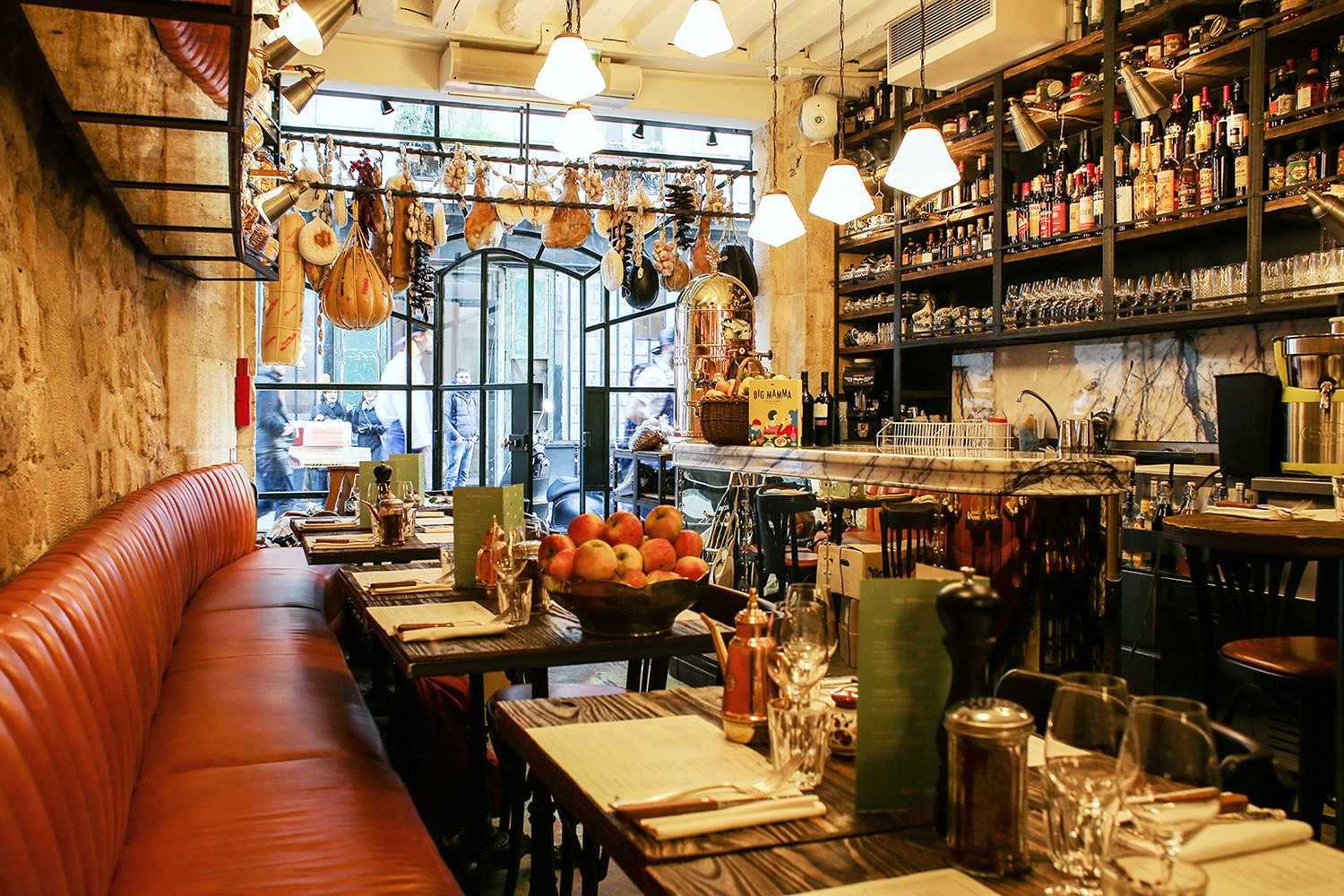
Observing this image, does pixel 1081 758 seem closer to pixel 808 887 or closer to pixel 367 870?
pixel 808 887

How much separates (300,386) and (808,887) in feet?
25.6

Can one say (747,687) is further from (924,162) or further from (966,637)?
(924,162)

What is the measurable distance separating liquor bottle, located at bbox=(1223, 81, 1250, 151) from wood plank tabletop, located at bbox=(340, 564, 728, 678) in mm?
Answer: 4105

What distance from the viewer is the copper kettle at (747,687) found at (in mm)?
1405

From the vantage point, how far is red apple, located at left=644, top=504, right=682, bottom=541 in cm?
222

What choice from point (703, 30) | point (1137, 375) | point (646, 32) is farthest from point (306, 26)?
point (1137, 375)

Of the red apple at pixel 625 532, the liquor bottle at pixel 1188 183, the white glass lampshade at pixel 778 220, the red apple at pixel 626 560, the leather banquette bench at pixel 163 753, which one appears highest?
the liquor bottle at pixel 1188 183

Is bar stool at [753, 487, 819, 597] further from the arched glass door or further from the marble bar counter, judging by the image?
the arched glass door

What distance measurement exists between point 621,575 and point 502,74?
5.94 metres

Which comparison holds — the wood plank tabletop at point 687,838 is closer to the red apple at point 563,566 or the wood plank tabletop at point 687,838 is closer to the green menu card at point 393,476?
the red apple at point 563,566

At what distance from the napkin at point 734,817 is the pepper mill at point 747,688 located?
0.22 m

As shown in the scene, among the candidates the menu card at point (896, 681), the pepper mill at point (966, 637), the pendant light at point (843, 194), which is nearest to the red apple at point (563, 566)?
the menu card at point (896, 681)

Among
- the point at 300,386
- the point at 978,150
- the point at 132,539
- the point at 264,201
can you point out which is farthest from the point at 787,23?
the point at 132,539

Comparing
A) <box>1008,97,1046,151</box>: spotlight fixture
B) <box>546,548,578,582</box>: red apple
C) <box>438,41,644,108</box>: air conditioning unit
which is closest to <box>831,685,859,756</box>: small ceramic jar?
<box>546,548,578,582</box>: red apple
